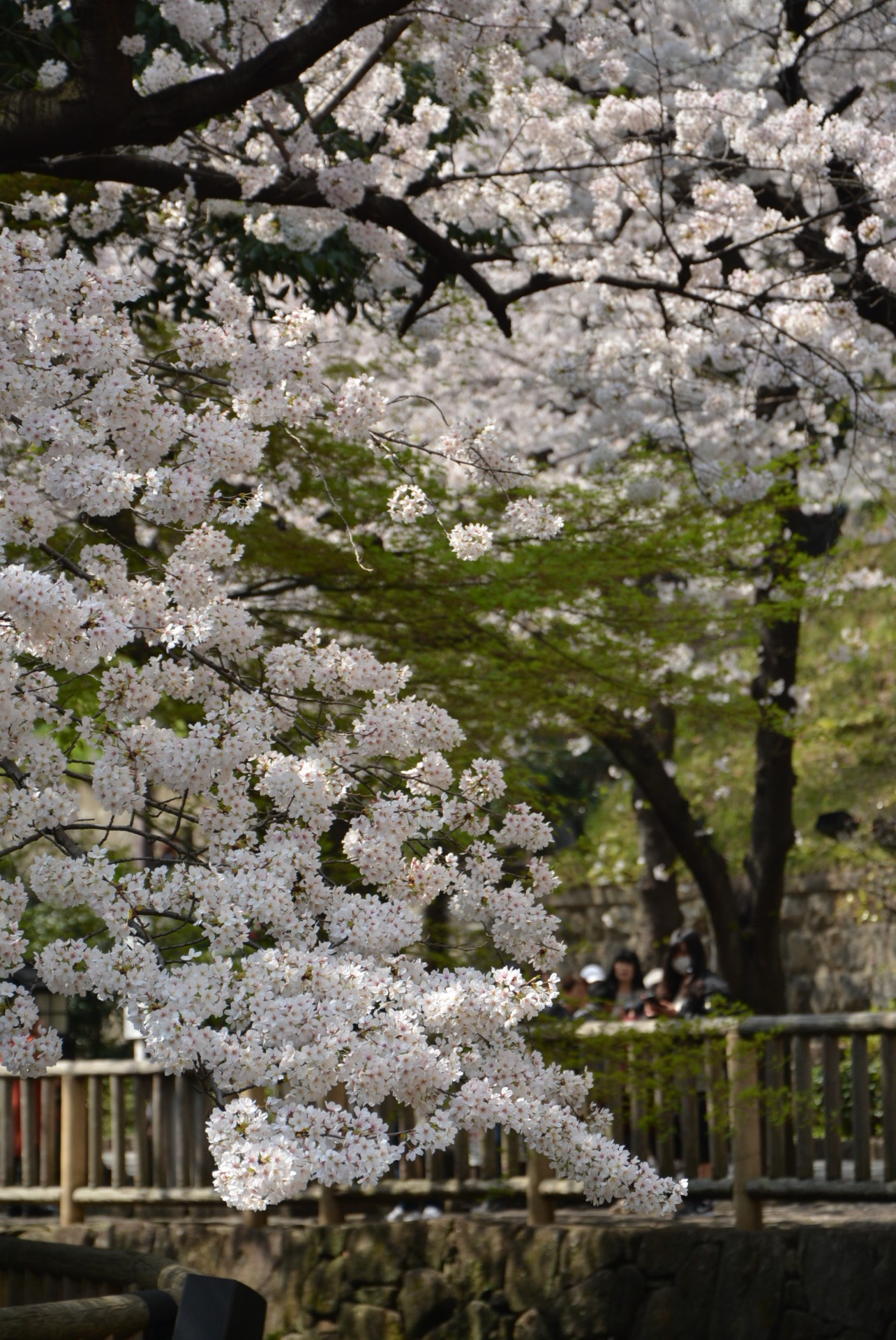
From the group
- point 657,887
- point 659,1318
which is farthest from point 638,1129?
point 657,887

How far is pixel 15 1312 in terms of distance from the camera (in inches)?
123

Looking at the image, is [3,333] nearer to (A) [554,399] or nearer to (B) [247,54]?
(B) [247,54]

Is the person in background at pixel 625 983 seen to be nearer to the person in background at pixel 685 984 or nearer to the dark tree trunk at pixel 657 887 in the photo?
the person in background at pixel 685 984

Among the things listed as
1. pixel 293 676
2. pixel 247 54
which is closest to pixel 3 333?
pixel 293 676

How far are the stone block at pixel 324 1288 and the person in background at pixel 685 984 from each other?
237 centimetres

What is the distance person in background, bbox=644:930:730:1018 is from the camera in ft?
32.4

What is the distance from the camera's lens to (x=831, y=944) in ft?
65.7

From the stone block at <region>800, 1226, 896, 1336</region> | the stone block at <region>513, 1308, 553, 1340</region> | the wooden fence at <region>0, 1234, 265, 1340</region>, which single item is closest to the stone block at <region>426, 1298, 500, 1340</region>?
the stone block at <region>513, 1308, 553, 1340</region>

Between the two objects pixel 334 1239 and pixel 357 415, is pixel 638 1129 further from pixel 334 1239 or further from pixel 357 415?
pixel 357 415

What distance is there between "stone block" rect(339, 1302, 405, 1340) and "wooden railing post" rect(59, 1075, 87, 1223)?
6.81 feet

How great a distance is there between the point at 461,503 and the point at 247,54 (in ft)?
9.09

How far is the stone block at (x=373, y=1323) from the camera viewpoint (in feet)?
28.7

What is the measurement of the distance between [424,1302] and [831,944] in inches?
489

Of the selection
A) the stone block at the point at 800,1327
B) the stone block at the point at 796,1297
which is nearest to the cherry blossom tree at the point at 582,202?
the stone block at the point at 796,1297
